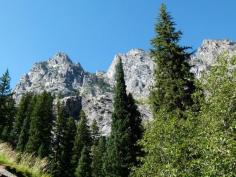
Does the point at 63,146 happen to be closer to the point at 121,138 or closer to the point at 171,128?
the point at 121,138

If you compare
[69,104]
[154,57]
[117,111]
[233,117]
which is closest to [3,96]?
[117,111]

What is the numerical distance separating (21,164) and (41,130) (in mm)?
73172

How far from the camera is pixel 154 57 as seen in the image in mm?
43656

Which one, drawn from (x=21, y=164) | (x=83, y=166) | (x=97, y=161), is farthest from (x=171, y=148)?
(x=97, y=161)

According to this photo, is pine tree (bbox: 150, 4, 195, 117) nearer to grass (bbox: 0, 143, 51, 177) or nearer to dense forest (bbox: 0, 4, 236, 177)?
dense forest (bbox: 0, 4, 236, 177)

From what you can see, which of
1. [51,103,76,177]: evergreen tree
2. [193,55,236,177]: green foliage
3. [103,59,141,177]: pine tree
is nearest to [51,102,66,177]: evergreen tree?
[51,103,76,177]: evergreen tree

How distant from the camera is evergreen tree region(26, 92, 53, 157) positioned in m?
82.0

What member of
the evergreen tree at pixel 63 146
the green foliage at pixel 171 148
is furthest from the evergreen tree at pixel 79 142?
the green foliage at pixel 171 148

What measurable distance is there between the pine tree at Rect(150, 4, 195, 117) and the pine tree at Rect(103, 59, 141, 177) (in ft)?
37.8

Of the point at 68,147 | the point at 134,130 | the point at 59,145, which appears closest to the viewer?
the point at 134,130

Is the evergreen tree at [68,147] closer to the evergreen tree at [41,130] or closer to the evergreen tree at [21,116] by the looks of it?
the evergreen tree at [41,130]

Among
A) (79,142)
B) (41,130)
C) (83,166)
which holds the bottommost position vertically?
(83,166)

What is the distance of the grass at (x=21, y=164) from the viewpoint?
14385 millimetres

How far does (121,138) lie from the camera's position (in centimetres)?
5156
